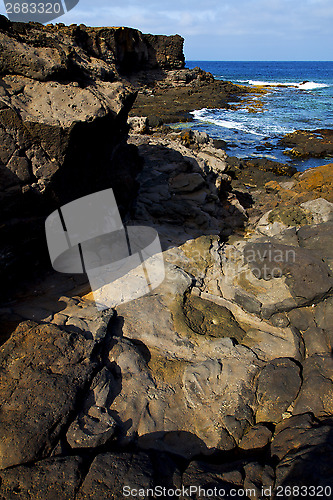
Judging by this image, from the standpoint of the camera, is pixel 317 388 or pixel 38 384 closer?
pixel 38 384

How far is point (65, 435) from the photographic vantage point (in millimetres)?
3607

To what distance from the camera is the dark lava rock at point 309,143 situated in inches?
816

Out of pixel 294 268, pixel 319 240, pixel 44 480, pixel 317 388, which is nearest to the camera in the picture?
pixel 44 480

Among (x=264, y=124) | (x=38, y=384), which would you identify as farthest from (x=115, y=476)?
(x=264, y=124)

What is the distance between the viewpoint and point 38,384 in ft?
12.7

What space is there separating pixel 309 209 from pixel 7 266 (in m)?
8.04

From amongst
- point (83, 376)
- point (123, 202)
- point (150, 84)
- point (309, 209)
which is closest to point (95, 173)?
point (123, 202)

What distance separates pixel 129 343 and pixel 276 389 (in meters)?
2.19

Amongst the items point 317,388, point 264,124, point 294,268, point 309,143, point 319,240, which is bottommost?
point 317,388

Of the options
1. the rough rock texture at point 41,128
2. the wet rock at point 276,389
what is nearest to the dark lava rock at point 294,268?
the wet rock at point 276,389

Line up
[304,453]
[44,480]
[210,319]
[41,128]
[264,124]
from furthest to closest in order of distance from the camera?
[264,124], [210,319], [41,128], [304,453], [44,480]

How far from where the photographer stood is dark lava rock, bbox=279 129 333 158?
20719 mm

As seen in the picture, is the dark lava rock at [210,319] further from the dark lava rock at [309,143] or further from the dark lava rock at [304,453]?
the dark lava rock at [309,143]

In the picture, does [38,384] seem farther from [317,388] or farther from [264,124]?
[264,124]
